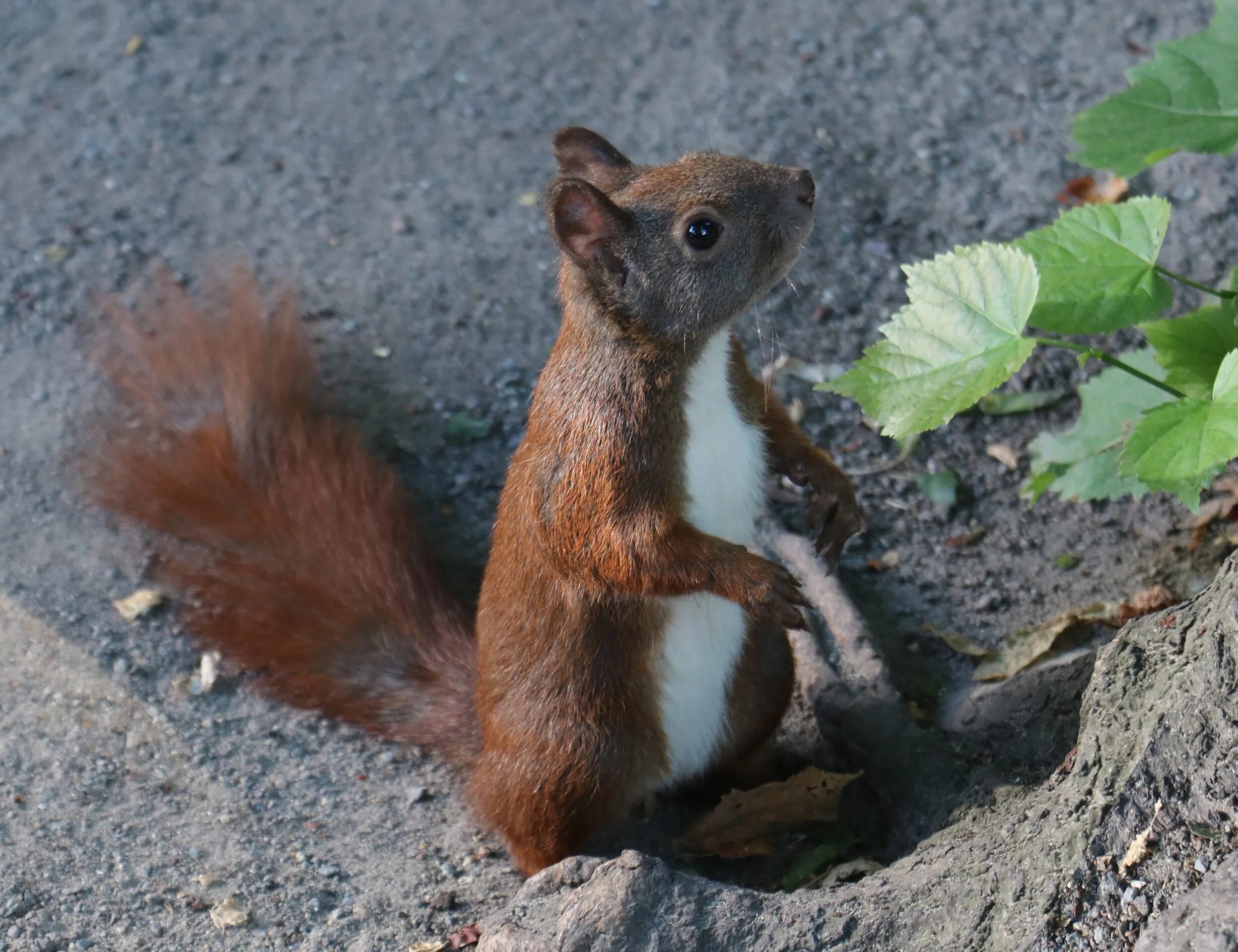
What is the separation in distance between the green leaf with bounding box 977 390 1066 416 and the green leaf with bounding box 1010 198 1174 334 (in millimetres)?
1042

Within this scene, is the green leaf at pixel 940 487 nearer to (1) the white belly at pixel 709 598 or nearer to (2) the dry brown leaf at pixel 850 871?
(1) the white belly at pixel 709 598

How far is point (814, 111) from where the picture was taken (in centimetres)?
394

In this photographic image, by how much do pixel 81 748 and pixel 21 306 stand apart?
1.40 meters

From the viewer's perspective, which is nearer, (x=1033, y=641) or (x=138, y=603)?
(x=1033, y=641)

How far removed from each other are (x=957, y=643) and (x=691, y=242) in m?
1.19

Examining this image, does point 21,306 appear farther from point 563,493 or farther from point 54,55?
point 563,493

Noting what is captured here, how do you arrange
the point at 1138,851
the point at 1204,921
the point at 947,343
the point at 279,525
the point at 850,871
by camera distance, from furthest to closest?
the point at 279,525 < the point at 850,871 < the point at 947,343 < the point at 1138,851 < the point at 1204,921

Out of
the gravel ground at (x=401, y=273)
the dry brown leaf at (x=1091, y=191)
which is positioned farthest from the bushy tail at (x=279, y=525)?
the dry brown leaf at (x=1091, y=191)

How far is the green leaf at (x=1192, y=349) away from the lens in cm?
231

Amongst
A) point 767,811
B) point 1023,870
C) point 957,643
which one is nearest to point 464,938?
point 767,811

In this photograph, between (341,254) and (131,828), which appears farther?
(341,254)

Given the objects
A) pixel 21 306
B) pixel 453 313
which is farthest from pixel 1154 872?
pixel 21 306

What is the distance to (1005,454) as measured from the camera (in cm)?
325

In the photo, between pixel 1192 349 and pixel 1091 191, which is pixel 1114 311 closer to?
pixel 1192 349
